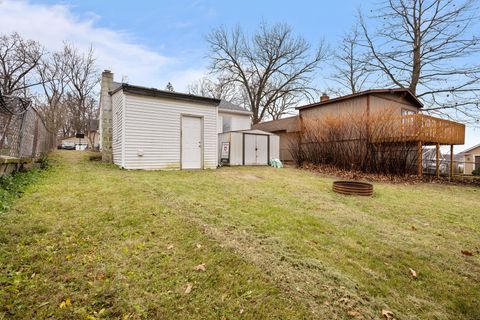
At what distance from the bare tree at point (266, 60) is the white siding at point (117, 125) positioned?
1648 centimetres

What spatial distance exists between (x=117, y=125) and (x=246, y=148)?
6.47 metres

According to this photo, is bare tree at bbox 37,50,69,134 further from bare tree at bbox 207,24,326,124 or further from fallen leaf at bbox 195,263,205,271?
fallen leaf at bbox 195,263,205,271

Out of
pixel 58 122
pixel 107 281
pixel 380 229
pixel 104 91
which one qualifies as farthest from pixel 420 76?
pixel 58 122

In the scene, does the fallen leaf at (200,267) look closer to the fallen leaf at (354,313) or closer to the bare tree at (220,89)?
the fallen leaf at (354,313)

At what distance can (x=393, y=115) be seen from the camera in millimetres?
9891

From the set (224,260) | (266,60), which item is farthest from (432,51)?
(224,260)

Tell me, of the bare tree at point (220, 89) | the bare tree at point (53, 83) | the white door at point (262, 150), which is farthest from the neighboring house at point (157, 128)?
the bare tree at point (53, 83)

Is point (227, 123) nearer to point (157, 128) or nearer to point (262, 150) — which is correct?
point (262, 150)

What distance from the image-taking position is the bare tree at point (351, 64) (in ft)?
56.4

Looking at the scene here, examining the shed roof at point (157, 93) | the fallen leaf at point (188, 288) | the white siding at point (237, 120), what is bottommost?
the fallen leaf at point (188, 288)

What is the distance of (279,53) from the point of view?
75.9 feet

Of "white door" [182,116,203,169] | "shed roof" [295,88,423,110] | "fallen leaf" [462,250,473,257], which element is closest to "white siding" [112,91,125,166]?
"white door" [182,116,203,169]

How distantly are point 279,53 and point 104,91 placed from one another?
17897 millimetres

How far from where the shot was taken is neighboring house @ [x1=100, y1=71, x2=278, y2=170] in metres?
8.09
